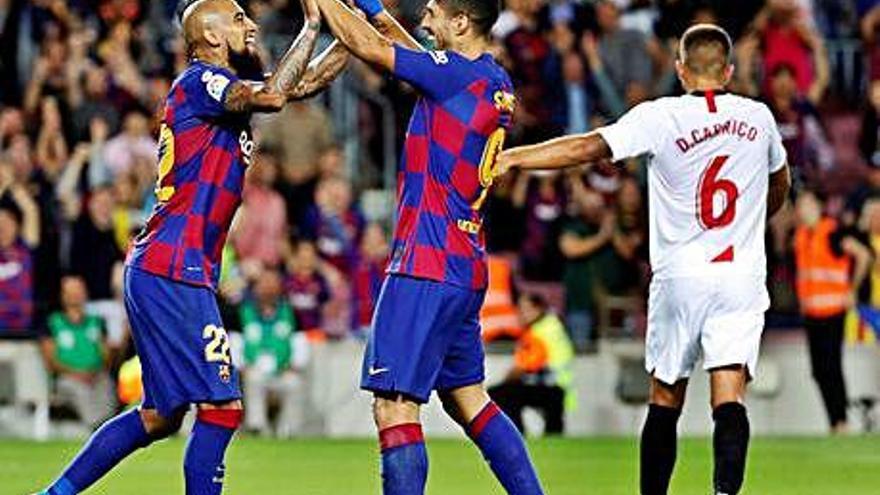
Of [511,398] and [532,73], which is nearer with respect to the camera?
[511,398]

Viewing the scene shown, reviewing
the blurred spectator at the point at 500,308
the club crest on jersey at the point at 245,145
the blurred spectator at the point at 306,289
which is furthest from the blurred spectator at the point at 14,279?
the club crest on jersey at the point at 245,145

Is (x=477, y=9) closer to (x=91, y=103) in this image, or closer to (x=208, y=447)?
(x=208, y=447)

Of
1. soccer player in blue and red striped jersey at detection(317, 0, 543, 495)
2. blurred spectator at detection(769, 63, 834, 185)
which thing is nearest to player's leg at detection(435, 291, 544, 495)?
soccer player in blue and red striped jersey at detection(317, 0, 543, 495)

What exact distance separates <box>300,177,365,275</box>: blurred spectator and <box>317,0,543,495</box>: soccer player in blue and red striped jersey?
11.8 metres

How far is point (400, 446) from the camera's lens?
10.6 m

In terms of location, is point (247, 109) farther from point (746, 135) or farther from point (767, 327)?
point (767, 327)

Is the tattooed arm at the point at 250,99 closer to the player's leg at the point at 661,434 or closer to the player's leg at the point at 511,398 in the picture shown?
the player's leg at the point at 661,434

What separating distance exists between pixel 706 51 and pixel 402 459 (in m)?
2.47

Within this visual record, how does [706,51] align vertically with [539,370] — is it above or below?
above

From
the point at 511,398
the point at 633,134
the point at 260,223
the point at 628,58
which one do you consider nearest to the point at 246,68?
the point at 260,223

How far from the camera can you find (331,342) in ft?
71.3

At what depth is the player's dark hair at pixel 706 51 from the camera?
1173 centimetres

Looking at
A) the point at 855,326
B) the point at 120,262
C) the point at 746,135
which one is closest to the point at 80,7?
the point at 120,262

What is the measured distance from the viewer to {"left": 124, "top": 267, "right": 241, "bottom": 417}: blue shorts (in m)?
10.9
